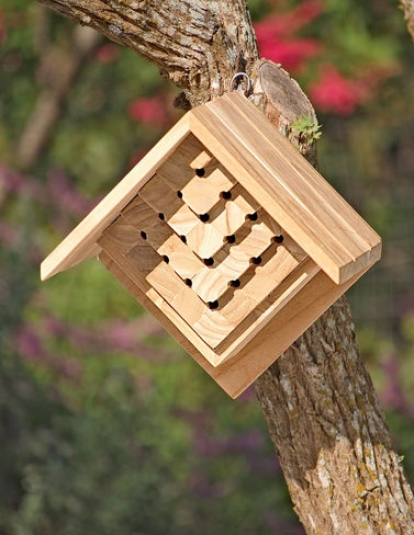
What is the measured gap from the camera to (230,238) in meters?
1.94

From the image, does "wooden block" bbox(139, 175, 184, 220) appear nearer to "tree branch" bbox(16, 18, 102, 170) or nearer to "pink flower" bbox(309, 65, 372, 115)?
"pink flower" bbox(309, 65, 372, 115)

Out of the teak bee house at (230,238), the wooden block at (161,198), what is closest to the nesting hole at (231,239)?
the teak bee house at (230,238)

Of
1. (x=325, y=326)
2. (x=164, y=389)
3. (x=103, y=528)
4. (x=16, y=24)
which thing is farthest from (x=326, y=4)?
(x=325, y=326)

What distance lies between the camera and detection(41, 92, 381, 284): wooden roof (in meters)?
1.79

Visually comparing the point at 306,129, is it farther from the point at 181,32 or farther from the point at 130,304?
the point at 130,304

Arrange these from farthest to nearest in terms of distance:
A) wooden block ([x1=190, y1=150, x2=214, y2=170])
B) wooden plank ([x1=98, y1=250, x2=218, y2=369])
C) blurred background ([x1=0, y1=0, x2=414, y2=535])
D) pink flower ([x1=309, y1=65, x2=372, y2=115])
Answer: pink flower ([x1=309, y1=65, x2=372, y2=115])
blurred background ([x1=0, y1=0, x2=414, y2=535])
wooden plank ([x1=98, y1=250, x2=218, y2=369])
wooden block ([x1=190, y1=150, x2=214, y2=170])

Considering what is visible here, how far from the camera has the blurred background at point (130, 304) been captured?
13.1 feet

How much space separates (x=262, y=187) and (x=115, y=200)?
0.94ft

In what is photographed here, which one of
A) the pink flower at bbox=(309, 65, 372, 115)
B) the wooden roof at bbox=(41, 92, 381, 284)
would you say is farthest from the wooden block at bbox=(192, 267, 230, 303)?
the pink flower at bbox=(309, 65, 372, 115)

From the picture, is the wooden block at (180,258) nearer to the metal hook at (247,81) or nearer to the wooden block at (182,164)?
the wooden block at (182,164)

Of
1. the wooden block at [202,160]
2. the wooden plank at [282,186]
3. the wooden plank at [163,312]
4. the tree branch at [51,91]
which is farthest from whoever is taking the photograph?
the tree branch at [51,91]

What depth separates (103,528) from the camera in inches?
148

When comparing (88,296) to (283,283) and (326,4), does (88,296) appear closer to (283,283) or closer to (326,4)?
(326,4)

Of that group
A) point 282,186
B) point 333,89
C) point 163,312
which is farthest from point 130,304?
point 282,186
